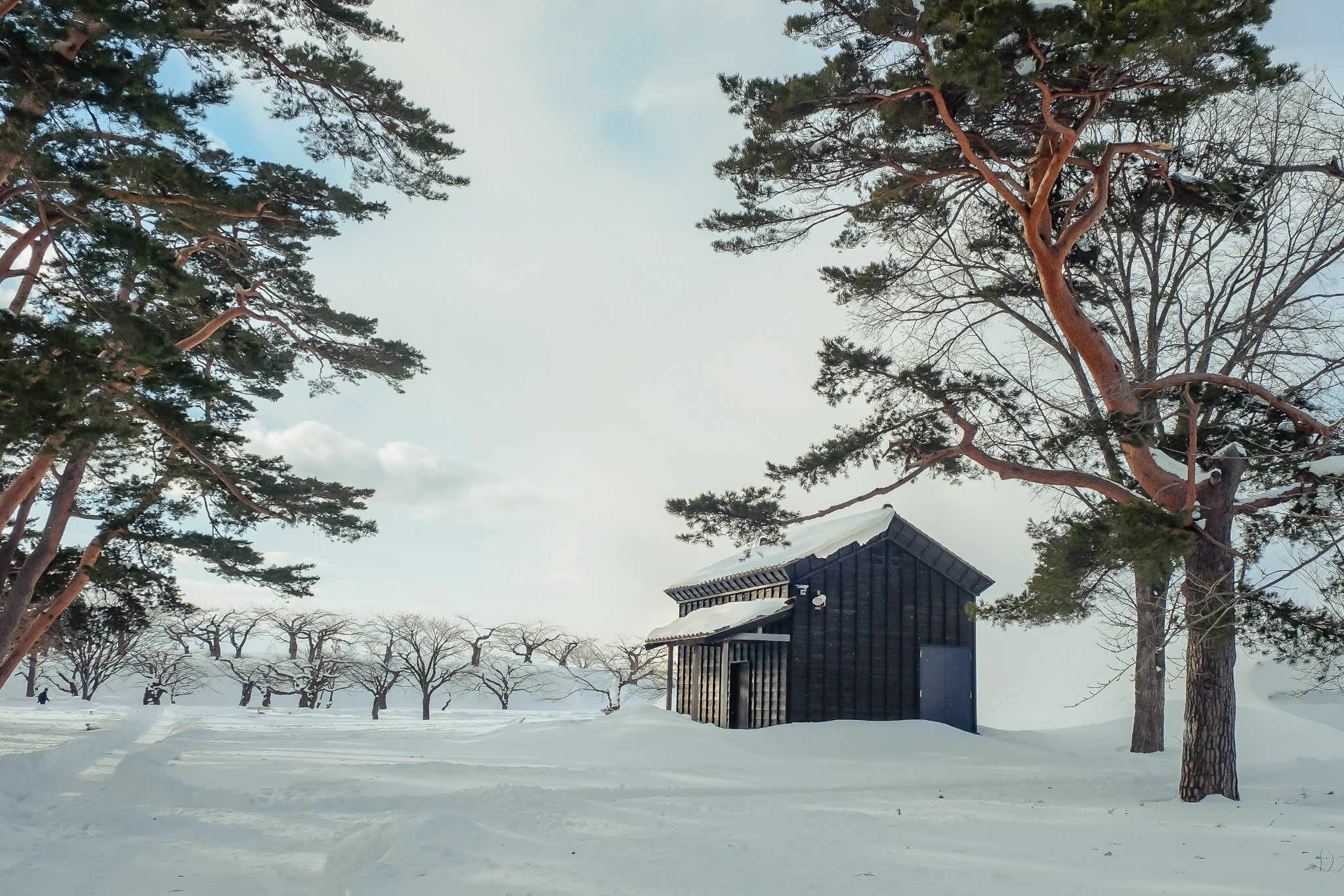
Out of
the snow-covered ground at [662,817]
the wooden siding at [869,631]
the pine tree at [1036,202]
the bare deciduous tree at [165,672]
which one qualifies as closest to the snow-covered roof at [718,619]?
the wooden siding at [869,631]

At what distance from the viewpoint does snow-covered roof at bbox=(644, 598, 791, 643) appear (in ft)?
60.5

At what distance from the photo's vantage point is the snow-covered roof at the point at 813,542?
65.2ft

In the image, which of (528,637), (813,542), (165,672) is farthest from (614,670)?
(813,542)

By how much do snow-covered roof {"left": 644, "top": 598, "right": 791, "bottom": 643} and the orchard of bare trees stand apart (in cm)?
2647

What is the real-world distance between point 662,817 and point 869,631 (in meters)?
10.7

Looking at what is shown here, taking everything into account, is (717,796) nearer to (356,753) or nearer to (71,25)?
(356,753)

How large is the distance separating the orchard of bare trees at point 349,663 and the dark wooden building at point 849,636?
92.4 feet

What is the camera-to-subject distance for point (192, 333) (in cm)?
1413

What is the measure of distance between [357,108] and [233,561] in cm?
907

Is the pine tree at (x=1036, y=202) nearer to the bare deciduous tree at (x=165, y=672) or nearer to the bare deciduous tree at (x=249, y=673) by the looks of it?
the bare deciduous tree at (x=249, y=673)

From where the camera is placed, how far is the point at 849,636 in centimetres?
1927

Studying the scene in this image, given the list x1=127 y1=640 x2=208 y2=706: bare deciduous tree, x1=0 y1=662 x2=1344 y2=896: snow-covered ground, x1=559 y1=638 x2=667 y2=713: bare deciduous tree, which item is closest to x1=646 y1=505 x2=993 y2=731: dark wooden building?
x1=0 y1=662 x2=1344 y2=896: snow-covered ground

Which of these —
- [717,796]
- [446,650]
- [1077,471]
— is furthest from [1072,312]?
[446,650]

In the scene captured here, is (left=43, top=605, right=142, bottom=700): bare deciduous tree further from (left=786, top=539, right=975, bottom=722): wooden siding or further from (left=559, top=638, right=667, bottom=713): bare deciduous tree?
(left=786, top=539, right=975, bottom=722): wooden siding
